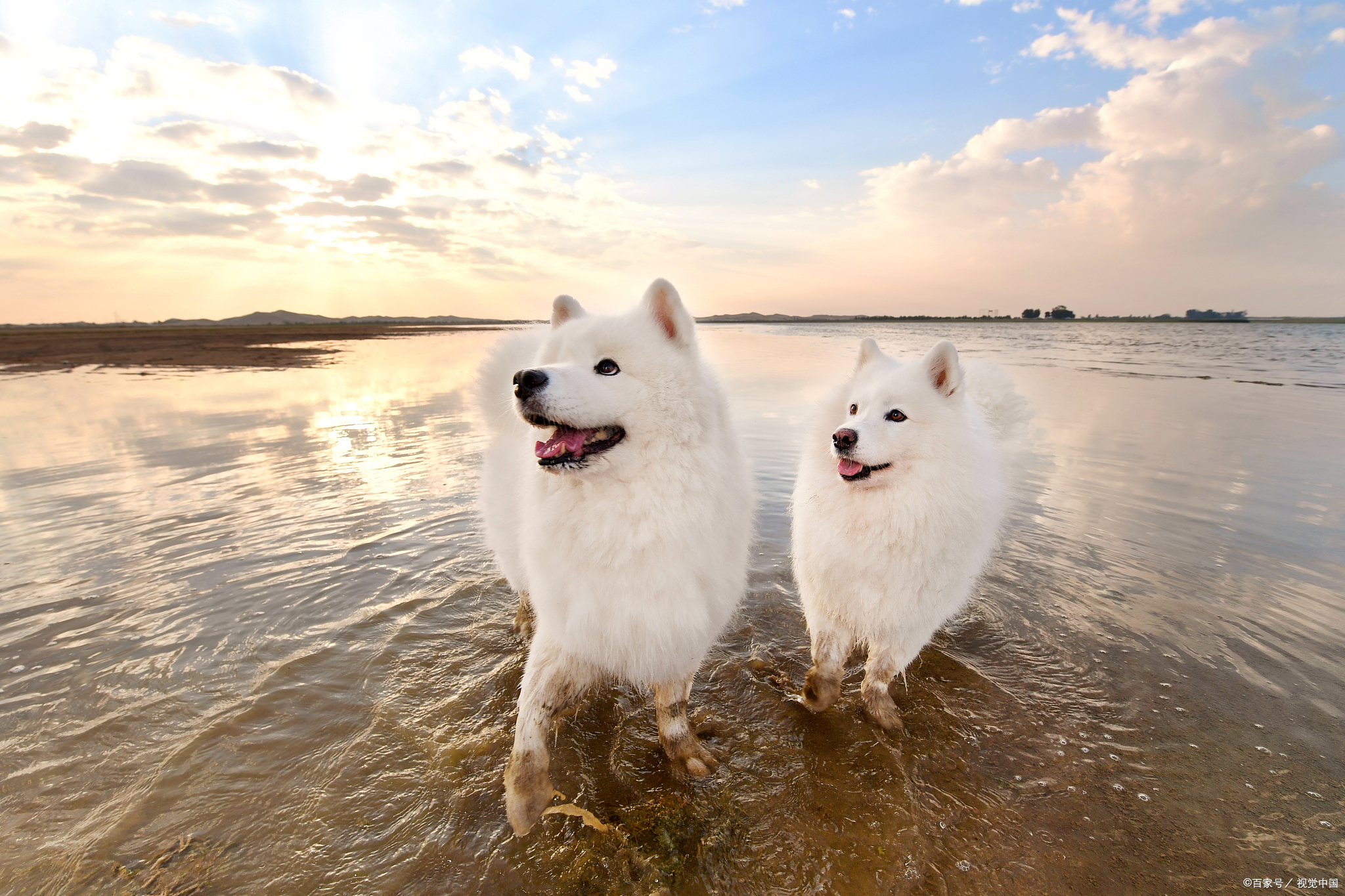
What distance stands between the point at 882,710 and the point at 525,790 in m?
1.89

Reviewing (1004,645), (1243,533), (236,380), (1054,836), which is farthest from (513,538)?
(236,380)

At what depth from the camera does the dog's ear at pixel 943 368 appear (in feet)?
8.91

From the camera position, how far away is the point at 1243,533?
4.61m

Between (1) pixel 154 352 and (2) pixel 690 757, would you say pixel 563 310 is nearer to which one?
(2) pixel 690 757

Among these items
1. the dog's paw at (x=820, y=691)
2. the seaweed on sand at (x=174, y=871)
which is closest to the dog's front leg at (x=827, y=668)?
the dog's paw at (x=820, y=691)

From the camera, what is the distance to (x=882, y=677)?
281cm

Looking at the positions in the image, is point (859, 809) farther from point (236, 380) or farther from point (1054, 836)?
point (236, 380)

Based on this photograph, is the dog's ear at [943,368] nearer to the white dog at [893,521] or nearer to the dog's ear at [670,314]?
the white dog at [893,521]

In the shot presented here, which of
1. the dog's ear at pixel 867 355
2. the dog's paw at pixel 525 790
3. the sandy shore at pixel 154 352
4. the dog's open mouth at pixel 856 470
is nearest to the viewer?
the dog's paw at pixel 525 790

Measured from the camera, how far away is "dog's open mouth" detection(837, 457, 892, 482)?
2.66 m

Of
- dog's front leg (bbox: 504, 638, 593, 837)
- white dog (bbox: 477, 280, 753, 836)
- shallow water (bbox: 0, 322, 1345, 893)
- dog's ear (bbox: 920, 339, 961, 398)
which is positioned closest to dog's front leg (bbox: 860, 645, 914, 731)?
shallow water (bbox: 0, 322, 1345, 893)

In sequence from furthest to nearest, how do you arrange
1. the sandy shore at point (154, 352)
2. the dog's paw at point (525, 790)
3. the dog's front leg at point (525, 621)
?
the sandy shore at point (154, 352) < the dog's front leg at point (525, 621) < the dog's paw at point (525, 790)

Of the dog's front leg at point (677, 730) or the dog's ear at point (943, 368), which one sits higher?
the dog's ear at point (943, 368)

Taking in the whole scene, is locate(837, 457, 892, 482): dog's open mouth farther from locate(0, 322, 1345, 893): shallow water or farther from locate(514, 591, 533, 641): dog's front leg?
locate(514, 591, 533, 641): dog's front leg
